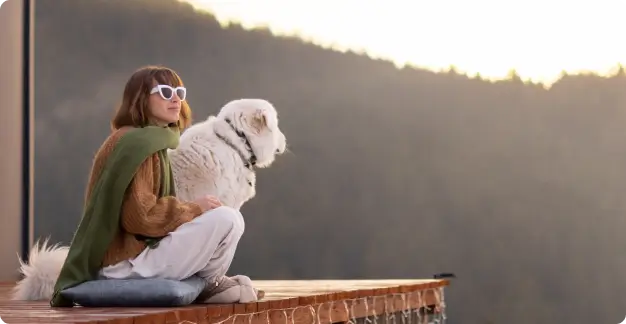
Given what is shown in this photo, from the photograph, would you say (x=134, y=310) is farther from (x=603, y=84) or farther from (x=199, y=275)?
(x=603, y=84)

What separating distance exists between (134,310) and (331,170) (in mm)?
4656

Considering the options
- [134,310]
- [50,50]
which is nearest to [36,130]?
[50,50]

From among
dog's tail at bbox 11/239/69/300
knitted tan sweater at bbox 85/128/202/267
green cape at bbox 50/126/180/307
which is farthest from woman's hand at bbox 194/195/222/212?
dog's tail at bbox 11/239/69/300

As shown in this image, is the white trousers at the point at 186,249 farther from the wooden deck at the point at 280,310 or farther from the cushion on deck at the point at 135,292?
the wooden deck at the point at 280,310

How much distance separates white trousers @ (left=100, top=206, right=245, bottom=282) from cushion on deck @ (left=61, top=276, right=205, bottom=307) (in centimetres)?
4

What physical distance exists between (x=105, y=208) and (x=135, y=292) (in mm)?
282

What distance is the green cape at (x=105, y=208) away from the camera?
9.88 ft

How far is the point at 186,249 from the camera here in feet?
9.91

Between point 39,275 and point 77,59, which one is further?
point 77,59

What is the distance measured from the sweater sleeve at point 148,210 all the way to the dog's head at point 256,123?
1189 mm

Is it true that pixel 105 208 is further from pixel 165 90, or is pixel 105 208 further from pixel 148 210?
pixel 165 90

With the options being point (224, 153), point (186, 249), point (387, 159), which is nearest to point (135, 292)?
point (186, 249)

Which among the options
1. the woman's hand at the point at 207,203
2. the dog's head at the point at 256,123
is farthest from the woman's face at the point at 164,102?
the dog's head at the point at 256,123

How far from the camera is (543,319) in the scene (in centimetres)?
688
